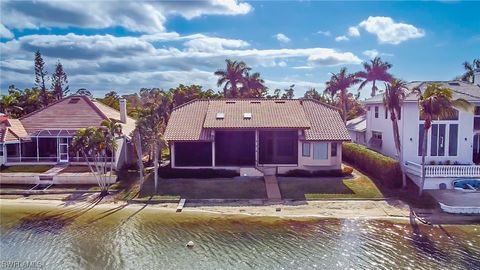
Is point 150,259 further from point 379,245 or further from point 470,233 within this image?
point 470,233

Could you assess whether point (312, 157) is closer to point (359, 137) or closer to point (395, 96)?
point (395, 96)

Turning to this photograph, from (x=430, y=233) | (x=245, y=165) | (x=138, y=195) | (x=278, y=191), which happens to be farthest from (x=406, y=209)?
(x=138, y=195)

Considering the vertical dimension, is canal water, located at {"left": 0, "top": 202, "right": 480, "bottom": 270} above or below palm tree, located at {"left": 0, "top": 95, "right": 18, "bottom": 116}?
below

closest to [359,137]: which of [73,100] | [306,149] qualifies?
[306,149]

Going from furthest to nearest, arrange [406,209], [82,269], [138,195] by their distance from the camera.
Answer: [138,195], [406,209], [82,269]

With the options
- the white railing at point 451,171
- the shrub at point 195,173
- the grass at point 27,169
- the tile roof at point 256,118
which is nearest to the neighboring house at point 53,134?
the grass at point 27,169

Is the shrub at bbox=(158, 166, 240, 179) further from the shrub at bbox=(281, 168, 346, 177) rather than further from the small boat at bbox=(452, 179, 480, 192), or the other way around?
the small boat at bbox=(452, 179, 480, 192)

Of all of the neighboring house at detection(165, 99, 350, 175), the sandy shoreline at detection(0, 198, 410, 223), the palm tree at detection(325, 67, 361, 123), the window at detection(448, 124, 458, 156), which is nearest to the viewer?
the sandy shoreline at detection(0, 198, 410, 223)

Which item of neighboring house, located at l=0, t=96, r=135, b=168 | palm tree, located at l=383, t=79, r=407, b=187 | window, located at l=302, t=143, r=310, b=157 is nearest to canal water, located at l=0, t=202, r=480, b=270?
palm tree, located at l=383, t=79, r=407, b=187
